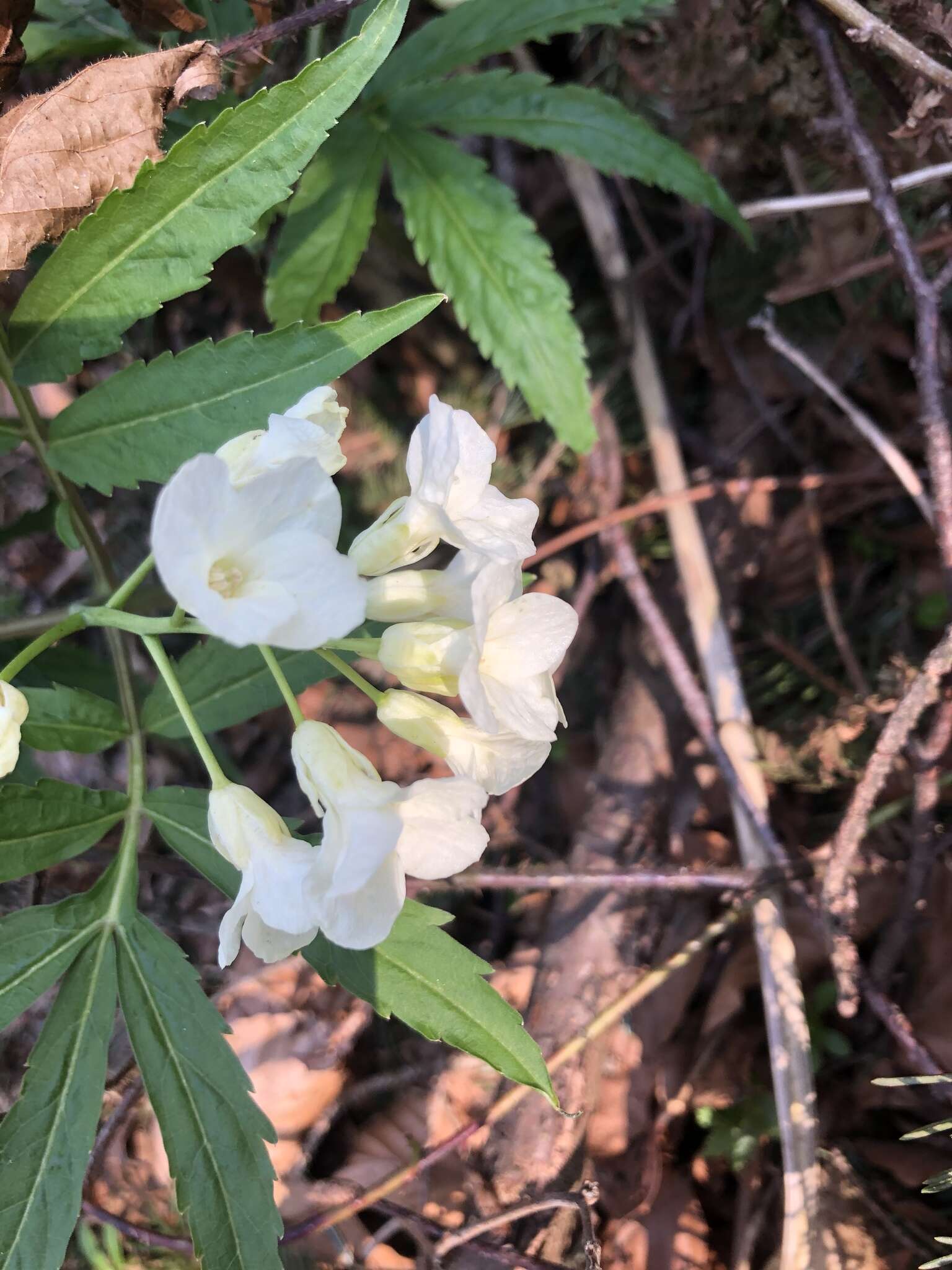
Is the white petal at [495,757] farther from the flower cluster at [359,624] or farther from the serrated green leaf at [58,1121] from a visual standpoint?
the serrated green leaf at [58,1121]

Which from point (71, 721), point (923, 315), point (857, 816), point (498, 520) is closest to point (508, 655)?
point (498, 520)

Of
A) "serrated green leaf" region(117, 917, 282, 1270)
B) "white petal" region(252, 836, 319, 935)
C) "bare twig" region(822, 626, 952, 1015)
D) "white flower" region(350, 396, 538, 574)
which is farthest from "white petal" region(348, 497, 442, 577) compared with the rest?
"bare twig" region(822, 626, 952, 1015)

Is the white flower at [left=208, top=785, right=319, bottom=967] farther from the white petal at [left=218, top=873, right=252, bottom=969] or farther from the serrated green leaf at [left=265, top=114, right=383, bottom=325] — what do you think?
the serrated green leaf at [left=265, top=114, right=383, bottom=325]

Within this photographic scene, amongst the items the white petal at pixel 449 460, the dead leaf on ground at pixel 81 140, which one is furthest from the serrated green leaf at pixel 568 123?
the white petal at pixel 449 460

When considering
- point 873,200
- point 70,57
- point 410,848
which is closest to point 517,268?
point 873,200

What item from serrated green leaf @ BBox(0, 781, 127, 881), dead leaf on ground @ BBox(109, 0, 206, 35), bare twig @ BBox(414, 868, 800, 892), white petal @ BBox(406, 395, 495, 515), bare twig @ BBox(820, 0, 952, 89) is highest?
dead leaf on ground @ BBox(109, 0, 206, 35)

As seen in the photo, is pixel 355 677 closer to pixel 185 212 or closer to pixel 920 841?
pixel 185 212
